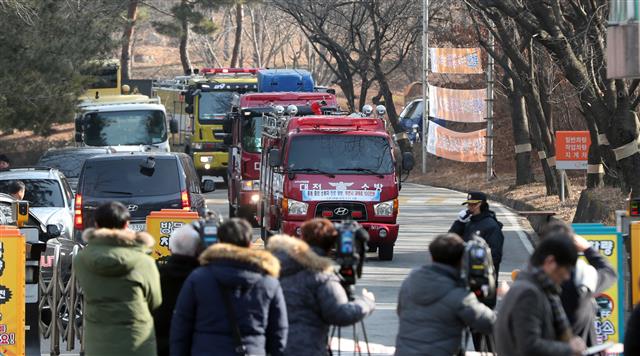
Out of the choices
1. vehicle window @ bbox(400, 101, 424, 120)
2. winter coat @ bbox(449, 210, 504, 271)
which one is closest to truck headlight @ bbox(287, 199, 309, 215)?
winter coat @ bbox(449, 210, 504, 271)

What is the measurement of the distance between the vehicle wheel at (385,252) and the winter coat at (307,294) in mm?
13044

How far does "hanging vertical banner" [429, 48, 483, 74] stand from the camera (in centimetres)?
4203

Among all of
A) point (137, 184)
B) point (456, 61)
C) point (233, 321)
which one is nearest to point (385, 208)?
point (137, 184)

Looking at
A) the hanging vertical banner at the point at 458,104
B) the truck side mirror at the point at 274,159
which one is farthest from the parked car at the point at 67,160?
the hanging vertical banner at the point at 458,104

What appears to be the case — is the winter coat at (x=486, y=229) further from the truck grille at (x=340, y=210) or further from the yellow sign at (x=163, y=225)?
the truck grille at (x=340, y=210)

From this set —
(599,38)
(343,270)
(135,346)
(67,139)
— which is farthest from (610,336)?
(67,139)

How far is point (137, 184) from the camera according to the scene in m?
20.2

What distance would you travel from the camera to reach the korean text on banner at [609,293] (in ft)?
38.3

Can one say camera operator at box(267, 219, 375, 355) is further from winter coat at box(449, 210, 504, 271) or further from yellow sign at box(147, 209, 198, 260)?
yellow sign at box(147, 209, 198, 260)

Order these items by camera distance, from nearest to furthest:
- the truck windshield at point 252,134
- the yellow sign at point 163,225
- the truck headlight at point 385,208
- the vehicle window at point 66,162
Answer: the yellow sign at point 163,225 < the truck headlight at point 385,208 < the vehicle window at point 66,162 < the truck windshield at point 252,134

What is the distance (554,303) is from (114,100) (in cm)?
3262

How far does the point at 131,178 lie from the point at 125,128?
1414cm

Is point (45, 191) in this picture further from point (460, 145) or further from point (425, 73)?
point (425, 73)

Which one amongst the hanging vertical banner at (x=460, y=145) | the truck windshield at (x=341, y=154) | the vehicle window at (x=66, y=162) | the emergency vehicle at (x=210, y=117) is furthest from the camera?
the hanging vertical banner at (x=460, y=145)
